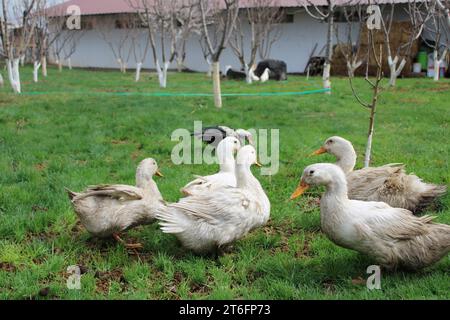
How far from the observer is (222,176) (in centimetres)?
516

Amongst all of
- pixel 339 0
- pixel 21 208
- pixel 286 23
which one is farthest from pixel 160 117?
pixel 286 23

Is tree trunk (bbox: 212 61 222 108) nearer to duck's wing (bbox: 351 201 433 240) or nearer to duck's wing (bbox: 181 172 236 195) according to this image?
duck's wing (bbox: 181 172 236 195)

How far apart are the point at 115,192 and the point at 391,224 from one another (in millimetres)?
2296

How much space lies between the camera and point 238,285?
374 cm

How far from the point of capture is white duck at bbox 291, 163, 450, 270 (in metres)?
3.53

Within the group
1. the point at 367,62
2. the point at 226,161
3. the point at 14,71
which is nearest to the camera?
the point at 226,161

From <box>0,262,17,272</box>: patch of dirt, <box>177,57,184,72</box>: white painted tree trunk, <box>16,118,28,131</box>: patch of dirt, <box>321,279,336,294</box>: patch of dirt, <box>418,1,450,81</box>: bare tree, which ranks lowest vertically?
<box>321,279,336,294</box>: patch of dirt

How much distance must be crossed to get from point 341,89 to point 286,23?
1299 cm

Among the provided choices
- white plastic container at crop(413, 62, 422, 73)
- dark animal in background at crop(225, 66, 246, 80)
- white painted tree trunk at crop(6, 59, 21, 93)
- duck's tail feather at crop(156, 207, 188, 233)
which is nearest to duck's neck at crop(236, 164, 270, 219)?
duck's tail feather at crop(156, 207, 188, 233)

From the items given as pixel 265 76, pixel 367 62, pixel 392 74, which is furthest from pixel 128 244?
pixel 265 76

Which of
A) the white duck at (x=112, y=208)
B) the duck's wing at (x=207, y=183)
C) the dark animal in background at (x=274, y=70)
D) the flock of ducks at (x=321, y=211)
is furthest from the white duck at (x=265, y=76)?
the white duck at (x=112, y=208)

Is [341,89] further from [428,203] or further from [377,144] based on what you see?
[428,203]

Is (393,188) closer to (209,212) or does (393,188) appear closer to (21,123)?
(209,212)

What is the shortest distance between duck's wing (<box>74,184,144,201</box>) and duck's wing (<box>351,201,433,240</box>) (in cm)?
188
